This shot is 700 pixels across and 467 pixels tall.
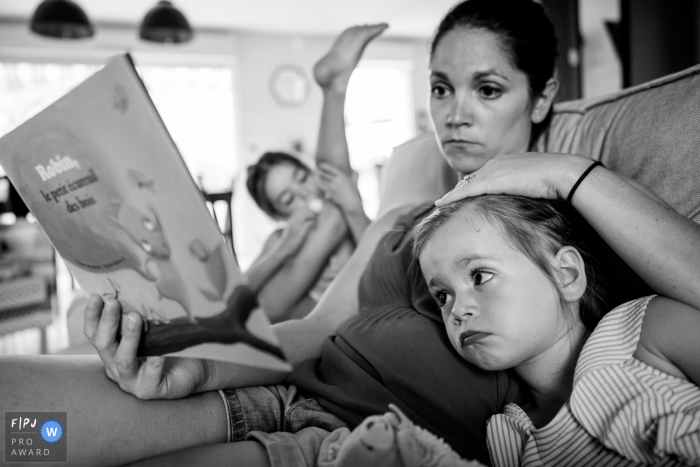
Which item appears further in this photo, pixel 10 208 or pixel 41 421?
pixel 10 208

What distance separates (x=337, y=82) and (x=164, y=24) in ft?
10.2

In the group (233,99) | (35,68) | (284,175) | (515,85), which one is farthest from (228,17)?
(515,85)

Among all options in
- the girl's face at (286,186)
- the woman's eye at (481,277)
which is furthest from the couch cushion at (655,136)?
the girl's face at (286,186)

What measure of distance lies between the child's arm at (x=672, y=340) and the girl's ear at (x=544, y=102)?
24.8 inches

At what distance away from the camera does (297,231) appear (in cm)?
189

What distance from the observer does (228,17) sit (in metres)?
6.86

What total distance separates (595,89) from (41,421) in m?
4.75

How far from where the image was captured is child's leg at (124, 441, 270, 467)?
753 mm

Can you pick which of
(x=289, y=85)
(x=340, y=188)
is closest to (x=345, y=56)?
(x=340, y=188)

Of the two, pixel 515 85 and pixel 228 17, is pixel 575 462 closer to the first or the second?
pixel 515 85

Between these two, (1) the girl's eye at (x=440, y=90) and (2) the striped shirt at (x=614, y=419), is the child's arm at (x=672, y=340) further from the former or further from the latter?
(1) the girl's eye at (x=440, y=90)

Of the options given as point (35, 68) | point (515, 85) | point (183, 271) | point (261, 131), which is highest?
point (515, 85)

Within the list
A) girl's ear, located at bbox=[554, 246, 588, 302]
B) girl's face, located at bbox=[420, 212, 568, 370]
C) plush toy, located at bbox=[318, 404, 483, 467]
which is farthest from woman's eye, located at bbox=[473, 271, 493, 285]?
plush toy, located at bbox=[318, 404, 483, 467]

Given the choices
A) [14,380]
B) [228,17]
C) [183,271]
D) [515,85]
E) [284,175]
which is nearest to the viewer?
[183,271]
